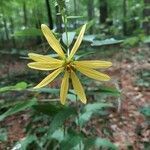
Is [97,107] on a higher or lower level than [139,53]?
higher

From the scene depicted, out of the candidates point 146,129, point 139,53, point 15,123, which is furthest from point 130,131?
point 139,53

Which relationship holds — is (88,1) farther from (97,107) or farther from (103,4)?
(97,107)

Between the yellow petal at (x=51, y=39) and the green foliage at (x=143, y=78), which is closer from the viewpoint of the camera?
the yellow petal at (x=51, y=39)

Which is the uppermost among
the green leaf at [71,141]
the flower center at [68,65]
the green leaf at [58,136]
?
the flower center at [68,65]


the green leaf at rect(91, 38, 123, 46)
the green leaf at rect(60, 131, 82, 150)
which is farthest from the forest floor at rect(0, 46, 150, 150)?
the green leaf at rect(91, 38, 123, 46)

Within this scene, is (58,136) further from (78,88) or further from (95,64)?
(95,64)

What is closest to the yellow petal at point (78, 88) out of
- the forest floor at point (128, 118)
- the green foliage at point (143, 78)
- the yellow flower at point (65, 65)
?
the yellow flower at point (65, 65)

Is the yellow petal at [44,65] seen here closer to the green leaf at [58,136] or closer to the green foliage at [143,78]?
the green leaf at [58,136]
